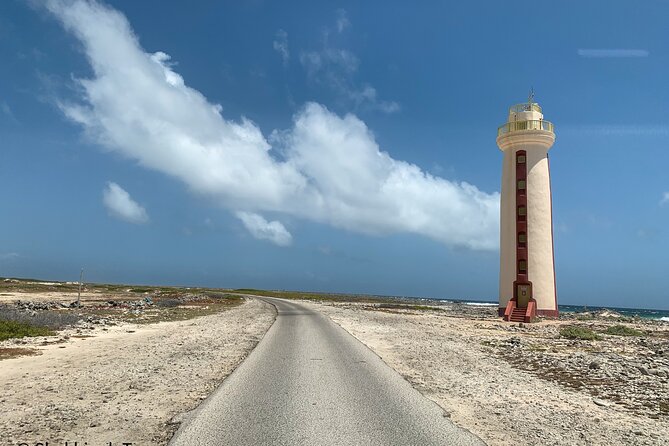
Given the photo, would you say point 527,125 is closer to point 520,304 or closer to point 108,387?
point 520,304

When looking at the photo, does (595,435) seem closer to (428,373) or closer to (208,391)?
(428,373)

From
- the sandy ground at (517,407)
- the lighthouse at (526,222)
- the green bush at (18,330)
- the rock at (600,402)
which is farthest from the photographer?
the lighthouse at (526,222)

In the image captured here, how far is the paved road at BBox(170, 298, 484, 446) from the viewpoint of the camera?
25.5 ft

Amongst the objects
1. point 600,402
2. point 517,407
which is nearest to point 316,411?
point 517,407

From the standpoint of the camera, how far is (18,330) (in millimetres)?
23984

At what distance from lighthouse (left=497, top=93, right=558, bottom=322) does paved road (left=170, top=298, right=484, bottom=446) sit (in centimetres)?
3674

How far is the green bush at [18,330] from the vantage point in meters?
23.0

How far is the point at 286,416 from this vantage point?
8969 millimetres

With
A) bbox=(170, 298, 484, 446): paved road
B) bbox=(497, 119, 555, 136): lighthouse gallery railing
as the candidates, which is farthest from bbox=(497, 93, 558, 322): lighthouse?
bbox=(170, 298, 484, 446): paved road

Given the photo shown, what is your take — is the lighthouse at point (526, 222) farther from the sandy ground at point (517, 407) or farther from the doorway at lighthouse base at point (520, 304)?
the sandy ground at point (517, 407)

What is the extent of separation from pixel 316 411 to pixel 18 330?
21.1 meters

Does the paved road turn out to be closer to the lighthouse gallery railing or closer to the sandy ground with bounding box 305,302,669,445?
the sandy ground with bounding box 305,302,669,445

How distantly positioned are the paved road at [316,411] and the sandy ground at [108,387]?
2.21 feet

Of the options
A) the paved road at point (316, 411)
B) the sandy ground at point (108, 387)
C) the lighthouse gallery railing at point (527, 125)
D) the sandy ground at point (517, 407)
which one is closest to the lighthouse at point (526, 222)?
the lighthouse gallery railing at point (527, 125)
